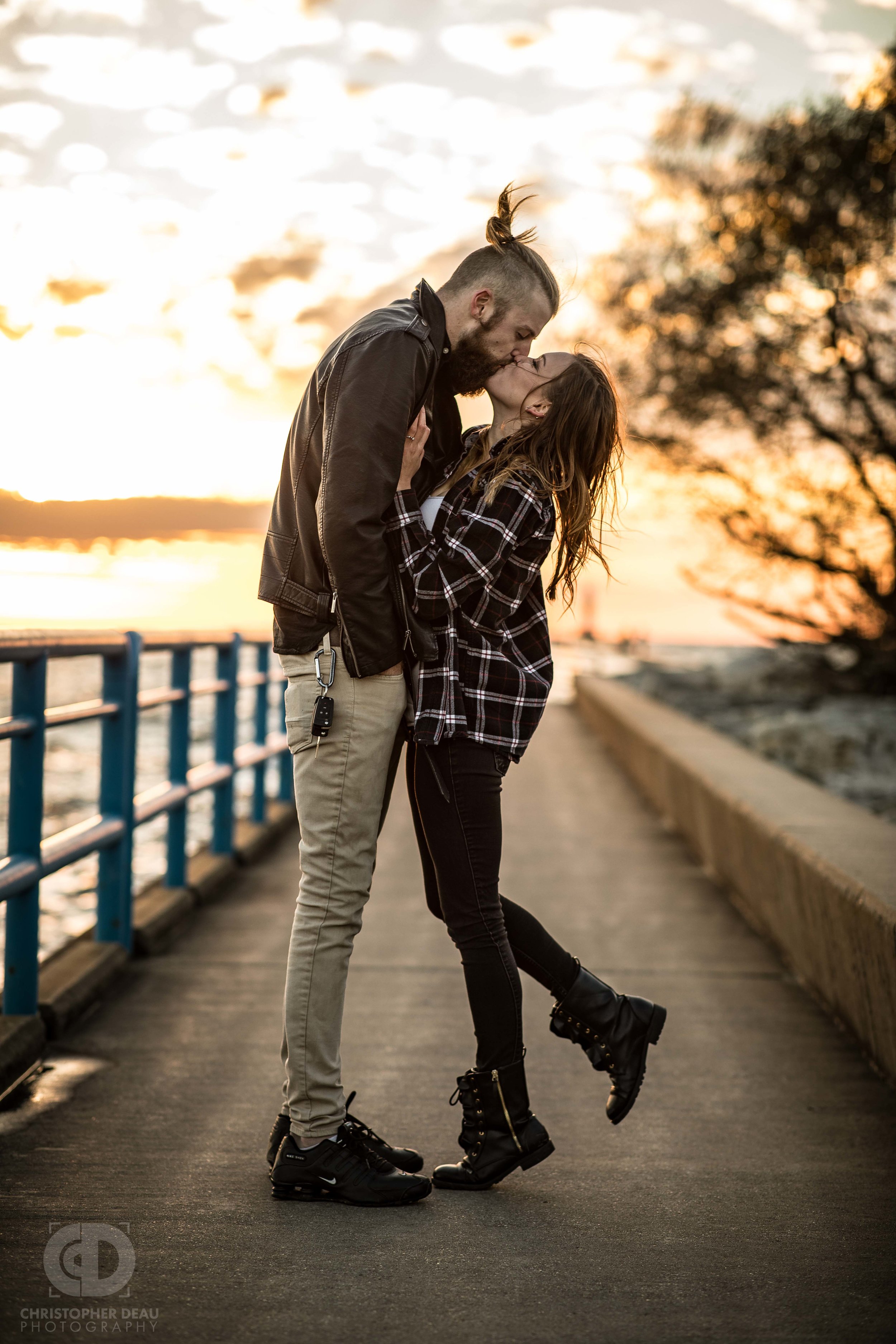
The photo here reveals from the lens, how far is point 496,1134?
3.01 m

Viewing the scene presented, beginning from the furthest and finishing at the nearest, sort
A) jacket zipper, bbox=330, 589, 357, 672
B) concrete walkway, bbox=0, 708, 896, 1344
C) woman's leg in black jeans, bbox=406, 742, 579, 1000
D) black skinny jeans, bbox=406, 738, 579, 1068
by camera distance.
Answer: woman's leg in black jeans, bbox=406, 742, 579, 1000
black skinny jeans, bbox=406, 738, 579, 1068
jacket zipper, bbox=330, 589, 357, 672
concrete walkway, bbox=0, 708, 896, 1344

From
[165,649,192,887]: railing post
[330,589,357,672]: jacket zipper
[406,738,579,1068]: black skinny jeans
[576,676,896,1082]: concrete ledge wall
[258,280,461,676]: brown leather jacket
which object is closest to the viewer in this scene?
[258,280,461,676]: brown leather jacket

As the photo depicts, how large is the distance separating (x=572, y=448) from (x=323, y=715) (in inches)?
33.2

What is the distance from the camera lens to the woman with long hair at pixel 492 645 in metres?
2.87

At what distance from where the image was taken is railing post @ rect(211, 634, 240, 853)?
691 centimetres

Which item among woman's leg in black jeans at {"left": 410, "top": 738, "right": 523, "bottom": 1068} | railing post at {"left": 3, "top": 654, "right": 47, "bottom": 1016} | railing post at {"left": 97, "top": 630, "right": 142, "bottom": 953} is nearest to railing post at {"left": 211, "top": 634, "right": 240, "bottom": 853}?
railing post at {"left": 97, "top": 630, "right": 142, "bottom": 953}

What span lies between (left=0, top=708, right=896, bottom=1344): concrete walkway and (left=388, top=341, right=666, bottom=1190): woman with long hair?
1.00ft

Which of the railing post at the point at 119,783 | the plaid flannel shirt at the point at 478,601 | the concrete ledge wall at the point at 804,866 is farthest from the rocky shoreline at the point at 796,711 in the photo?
the plaid flannel shirt at the point at 478,601

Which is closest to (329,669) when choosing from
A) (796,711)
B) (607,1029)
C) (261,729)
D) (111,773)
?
(607,1029)

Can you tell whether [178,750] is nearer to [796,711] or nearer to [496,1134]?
[496,1134]

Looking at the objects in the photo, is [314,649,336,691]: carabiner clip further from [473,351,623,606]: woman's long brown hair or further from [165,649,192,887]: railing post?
[165,649,192,887]: railing post

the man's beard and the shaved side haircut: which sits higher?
the shaved side haircut

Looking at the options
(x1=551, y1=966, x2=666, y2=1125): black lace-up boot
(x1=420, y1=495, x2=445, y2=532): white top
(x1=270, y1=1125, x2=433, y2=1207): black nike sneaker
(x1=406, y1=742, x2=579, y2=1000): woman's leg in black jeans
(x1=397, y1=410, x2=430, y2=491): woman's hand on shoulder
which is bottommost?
(x1=270, y1=1125, x2=433, y2=1207): black nike sneaker

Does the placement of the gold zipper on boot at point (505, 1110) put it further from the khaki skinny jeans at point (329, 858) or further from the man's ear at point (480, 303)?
the man's ear at point (480, 303)
